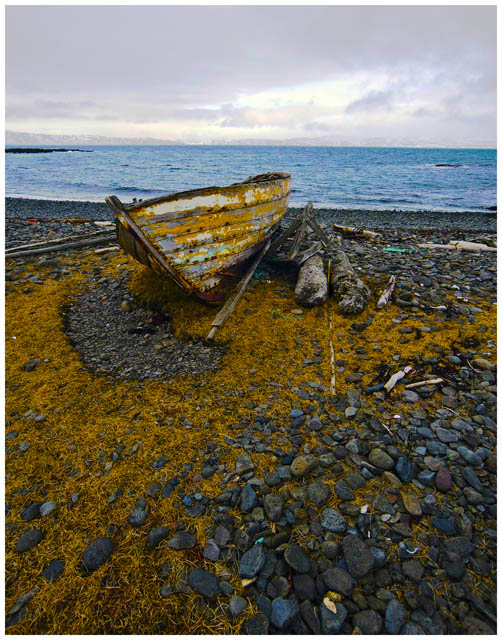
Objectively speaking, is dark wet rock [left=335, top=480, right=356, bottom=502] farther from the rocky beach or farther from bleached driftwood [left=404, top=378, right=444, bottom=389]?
bleached driftwood [left=404, top=378, right=444, bottom=389]

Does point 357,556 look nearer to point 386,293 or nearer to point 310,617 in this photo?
point 310,617

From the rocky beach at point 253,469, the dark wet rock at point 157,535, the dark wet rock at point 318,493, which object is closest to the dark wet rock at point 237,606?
the rocky beach at point 253,469

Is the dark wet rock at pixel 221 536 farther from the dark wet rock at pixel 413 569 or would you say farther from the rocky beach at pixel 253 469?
the dark wet rock at pixel 413 569

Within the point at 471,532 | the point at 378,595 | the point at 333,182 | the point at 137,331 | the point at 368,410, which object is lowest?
the point at 378,595

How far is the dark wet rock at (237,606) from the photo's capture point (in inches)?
99.2

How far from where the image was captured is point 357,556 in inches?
110

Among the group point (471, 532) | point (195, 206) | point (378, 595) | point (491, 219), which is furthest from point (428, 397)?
point (491, 219)

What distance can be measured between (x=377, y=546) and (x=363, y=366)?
2771 mm

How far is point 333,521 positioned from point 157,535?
166cm

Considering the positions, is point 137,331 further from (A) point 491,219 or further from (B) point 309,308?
(A) point 491,219

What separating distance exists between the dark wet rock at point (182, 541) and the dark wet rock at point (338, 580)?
117 cm

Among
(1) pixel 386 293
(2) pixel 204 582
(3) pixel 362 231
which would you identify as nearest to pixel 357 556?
(2) pixel 204 582

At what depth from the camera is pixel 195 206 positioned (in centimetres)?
606

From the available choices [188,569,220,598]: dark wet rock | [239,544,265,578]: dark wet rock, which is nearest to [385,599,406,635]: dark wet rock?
[239,544,265,578]: dark wet rock
